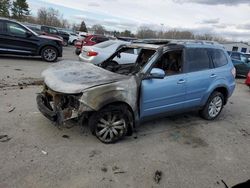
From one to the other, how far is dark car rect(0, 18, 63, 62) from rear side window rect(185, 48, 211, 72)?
8891 mm

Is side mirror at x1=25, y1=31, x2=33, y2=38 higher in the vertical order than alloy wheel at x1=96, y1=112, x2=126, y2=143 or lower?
higher

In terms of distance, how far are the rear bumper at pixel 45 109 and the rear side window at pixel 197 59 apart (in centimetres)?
288

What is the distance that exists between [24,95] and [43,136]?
2674mm

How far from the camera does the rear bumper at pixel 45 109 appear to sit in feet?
13.6

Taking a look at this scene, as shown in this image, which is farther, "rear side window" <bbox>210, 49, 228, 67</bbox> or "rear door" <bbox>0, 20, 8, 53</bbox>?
"rear door" <bbox>0, 20, 8, 53</bbox>

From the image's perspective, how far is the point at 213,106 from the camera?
618 cm

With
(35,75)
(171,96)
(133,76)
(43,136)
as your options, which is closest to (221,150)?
(171,96)

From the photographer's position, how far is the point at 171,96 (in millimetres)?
4988

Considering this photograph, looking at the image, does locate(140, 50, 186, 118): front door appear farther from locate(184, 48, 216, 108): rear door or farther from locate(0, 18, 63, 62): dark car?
locate(0, 18, 63, 62): dark car

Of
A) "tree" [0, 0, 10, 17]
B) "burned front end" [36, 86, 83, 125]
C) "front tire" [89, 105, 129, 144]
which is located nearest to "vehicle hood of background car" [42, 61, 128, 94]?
"burned front end" [36, 86, 83, 125]

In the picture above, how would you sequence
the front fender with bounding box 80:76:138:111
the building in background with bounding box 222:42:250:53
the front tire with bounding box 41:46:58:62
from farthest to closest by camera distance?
the building in background with bounding box 222:42:250:53 → the front tire with bounding box 41:46:58:62 → the front fender with bounding box 80:76:138:111

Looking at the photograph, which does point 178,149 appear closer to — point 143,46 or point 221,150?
point 221,150

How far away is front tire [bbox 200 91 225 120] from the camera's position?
599 cm

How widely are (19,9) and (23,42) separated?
157 feet
